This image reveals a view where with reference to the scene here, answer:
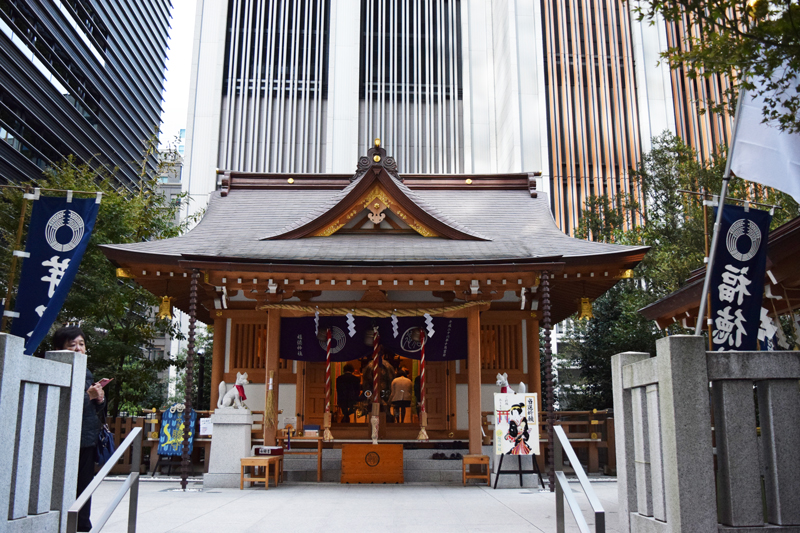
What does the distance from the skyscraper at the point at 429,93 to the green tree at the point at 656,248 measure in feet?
55.6

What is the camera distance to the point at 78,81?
142 ft

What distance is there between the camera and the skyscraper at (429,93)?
38500 millimetres

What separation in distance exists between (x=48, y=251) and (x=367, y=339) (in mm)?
7364

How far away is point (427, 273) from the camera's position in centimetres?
1168

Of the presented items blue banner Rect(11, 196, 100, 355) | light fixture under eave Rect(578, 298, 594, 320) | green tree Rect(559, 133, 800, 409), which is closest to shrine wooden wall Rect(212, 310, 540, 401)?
light fixture under eave Rect(578, 298, 594, 320)

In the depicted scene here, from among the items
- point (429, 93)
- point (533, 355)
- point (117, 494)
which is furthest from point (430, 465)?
point (429, 93)

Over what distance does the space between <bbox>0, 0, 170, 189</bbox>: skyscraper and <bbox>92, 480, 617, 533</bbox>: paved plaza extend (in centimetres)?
1828

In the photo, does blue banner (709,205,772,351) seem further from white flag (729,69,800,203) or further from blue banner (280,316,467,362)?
blue banner (280,316,467,362)

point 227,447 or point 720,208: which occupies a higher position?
point 720,208

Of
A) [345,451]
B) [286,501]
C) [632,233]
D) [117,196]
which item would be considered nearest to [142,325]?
[117,196]

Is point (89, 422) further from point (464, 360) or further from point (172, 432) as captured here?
point (464, 360)

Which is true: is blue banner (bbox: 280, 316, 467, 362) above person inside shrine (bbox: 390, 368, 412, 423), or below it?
above

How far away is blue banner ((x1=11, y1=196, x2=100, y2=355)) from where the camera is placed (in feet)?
21.4

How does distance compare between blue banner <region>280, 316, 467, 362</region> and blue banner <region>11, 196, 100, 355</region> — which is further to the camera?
blue banner <region>280, 316, 467, 362</region>
